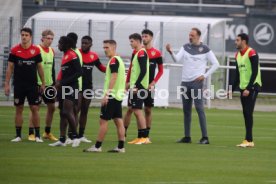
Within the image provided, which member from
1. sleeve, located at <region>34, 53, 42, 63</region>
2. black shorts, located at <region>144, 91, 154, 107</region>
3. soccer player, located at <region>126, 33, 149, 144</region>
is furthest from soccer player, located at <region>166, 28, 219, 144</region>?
sleeve, located at <region>34, 53, 42, 63</region>

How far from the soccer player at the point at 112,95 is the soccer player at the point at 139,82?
2029mm

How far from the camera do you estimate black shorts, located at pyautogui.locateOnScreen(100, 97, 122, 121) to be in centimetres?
1642

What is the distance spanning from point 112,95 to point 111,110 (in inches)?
9.8

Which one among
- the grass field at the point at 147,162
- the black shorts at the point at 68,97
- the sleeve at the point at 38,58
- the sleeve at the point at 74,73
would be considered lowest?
the grass field at the point at 147,162

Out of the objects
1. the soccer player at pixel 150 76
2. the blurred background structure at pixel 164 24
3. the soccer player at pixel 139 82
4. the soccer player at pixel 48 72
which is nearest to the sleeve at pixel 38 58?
the soccer player at pixel 48 72

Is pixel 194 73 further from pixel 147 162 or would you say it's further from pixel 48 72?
pixel 147 162

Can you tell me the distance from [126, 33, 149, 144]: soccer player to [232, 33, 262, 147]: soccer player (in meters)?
1.80

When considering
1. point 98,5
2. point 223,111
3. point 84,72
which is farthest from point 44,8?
point 84,72

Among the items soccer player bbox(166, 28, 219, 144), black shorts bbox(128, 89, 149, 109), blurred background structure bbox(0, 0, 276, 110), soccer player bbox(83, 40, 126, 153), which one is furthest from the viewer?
blurred background structure bbox(0, 0, 276, 110)

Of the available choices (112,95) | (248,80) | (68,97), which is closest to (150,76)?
(248,80)

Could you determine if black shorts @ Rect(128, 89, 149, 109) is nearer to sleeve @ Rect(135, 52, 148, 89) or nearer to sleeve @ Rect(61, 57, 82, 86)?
sleeve @ Rect(135, 52, 148, 89)

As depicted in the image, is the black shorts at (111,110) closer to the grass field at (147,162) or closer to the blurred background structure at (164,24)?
the grass field at (147,162)

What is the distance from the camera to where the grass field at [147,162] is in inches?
520

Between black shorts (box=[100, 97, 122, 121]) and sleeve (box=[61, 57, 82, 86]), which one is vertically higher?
sleeve (box=[61, 57, 82, 86])
